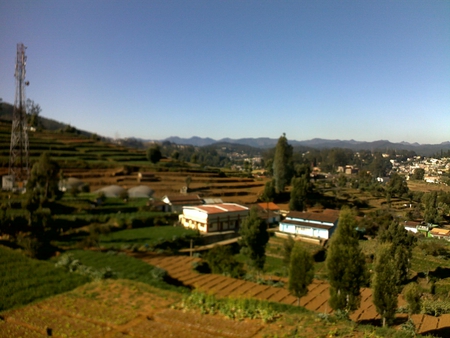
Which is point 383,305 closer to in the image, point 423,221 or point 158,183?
point 423,221

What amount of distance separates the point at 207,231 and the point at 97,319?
17152 mm

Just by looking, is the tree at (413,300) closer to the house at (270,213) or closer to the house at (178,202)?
the house at (270,213)

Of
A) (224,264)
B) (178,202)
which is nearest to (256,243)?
(224,264)

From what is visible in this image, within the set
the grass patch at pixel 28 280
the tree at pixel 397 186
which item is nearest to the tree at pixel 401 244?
the tree at pixel 397 186

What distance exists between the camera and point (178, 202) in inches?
1152

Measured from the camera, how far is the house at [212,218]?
24766mm

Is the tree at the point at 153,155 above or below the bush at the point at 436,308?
above

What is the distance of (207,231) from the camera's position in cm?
2452

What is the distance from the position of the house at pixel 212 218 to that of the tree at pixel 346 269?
14898 mm

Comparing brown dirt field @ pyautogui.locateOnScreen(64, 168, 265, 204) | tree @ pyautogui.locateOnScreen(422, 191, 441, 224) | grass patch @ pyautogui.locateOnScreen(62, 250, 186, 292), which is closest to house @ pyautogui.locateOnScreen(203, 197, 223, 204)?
brown dirt field @ pyautogui.locateOnScreen(64, 168, 265, 204)

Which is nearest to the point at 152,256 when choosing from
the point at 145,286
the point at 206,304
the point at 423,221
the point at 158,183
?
the point at 145,286

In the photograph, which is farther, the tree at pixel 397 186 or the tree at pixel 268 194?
the tree at pixel 268 194

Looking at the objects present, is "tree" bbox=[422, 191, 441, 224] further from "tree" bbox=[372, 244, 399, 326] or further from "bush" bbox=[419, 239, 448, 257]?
"tree" bbox=[372, 244, 399, 326]

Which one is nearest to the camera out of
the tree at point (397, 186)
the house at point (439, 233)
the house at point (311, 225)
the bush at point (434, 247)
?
the house at point (439, 233)
